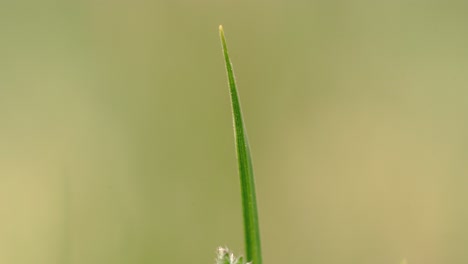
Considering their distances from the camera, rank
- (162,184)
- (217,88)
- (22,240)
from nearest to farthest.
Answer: (22,240) → (162,184) → (217,88)

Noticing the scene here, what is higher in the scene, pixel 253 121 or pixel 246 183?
pixel 253 121

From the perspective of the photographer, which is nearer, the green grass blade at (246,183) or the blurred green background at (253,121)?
the green grass blade at (246,183)

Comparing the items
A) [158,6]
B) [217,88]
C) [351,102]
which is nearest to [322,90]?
[351,102]

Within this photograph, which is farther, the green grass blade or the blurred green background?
the blurred green background

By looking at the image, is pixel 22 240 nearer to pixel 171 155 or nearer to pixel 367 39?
A: pixel 171 155

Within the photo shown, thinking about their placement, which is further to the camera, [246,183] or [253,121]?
[253,121]

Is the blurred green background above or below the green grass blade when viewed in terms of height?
above

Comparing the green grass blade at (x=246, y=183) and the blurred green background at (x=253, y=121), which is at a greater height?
the blurred green background at (x=253, y=121)

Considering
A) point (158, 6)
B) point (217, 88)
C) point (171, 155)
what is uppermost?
point (158, 6)
